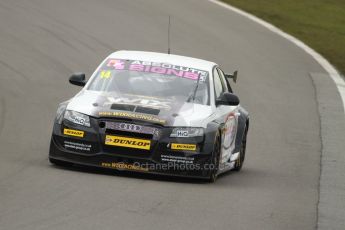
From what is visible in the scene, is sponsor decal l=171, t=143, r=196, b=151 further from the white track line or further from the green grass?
the green grass

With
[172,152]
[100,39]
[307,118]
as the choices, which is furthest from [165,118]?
[100,39]

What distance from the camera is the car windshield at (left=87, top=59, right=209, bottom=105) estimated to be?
43.4ft

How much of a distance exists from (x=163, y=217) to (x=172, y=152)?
244 centimetres

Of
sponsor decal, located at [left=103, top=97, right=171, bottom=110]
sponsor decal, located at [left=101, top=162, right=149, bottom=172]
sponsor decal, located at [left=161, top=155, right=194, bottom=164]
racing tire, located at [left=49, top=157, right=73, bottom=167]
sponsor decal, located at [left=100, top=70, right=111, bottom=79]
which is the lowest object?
racing tire, located at [left=49, top=157, right=73, bottom=167]

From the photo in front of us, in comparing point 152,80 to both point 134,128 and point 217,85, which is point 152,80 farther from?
point 134,128

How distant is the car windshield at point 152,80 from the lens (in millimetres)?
13242

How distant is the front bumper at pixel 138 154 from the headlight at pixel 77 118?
6 cm

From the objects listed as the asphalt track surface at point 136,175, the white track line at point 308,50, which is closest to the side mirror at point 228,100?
the asphalt track surface at point 136,175

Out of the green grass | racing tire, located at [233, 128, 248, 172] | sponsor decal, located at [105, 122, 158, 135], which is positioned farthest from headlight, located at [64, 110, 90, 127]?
the green grass

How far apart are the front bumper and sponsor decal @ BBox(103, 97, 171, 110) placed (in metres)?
0.46

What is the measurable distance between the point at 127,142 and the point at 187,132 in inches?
26.3

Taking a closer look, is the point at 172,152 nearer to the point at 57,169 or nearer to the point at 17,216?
the point at 57,169

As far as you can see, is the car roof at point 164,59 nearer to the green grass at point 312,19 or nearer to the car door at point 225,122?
the car door at point 225,122

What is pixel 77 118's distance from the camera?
12.4 metres
